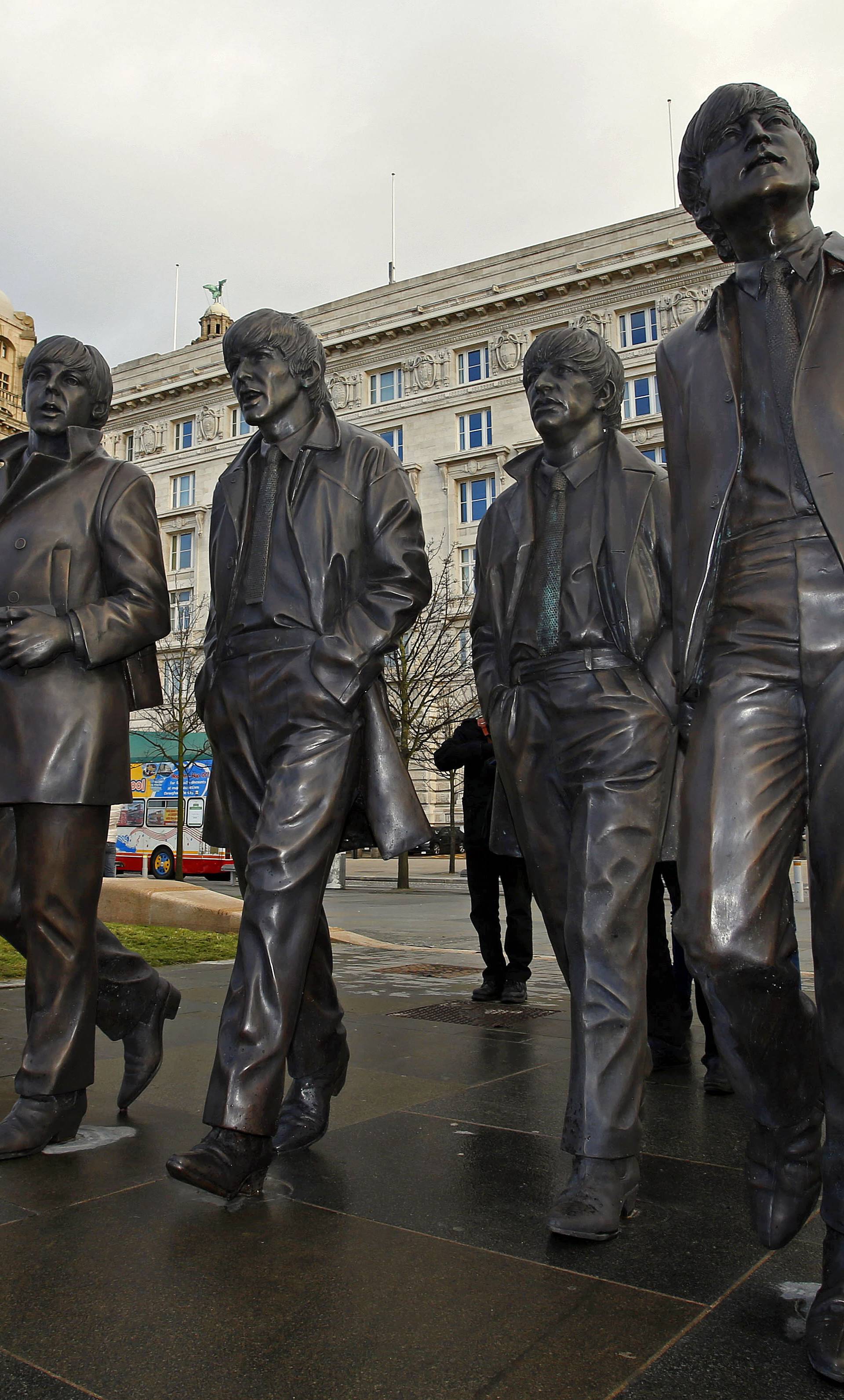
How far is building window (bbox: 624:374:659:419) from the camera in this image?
3903 cm

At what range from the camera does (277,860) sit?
309 cm

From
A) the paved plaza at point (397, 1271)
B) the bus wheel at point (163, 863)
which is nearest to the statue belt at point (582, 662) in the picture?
the paved plaza at point (397, 1271)

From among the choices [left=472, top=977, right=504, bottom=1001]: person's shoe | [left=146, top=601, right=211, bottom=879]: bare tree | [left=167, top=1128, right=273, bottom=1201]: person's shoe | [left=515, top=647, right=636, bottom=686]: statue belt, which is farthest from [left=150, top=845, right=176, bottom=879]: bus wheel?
[left=167, top=1128, right=273, bottom=1201]: person's shoe

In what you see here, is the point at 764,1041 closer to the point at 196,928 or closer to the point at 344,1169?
the point at 344,1169

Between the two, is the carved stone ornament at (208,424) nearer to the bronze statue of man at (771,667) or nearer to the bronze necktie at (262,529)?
the bronze necktie at (262,529)

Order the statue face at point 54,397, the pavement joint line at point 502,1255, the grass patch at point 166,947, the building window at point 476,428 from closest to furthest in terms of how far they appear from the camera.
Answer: the pavement joint line at point 502,1255
the statue face at point 54,397
the grass patch at point 166,947
the building window at point 476,428

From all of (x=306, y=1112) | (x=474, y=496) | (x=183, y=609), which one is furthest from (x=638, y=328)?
(x=306, y=1112)

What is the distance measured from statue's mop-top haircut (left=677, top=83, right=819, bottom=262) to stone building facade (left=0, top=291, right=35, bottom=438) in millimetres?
42007

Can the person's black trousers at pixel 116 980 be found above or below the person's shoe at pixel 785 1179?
above

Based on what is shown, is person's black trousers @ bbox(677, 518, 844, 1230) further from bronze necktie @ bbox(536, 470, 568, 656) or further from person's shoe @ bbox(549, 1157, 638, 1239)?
bronze necktie @ bbox(536, 470, 568, 656)

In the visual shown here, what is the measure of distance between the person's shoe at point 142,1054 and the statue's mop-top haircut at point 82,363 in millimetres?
1966

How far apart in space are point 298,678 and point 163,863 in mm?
29720

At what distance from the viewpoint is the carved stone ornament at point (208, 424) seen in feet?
166

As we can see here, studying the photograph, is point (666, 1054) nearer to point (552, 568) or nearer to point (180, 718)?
point (552, 568)
